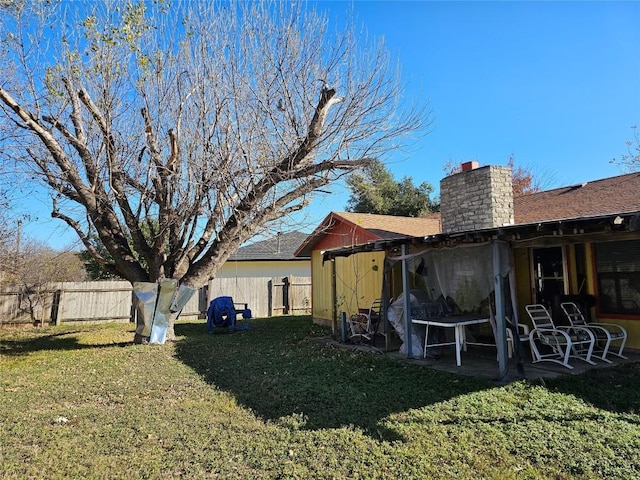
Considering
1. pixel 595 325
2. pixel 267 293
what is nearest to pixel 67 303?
pixel 267 293

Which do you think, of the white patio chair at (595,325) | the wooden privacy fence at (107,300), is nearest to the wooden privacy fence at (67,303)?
the wooden privacy fence at (107,300)

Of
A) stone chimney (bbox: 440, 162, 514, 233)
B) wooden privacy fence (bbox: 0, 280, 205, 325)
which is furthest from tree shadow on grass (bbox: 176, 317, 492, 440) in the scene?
wooden privacy fence (bbox: 0, 280, 205, 325)

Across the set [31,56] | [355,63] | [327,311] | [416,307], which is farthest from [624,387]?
[31,56]

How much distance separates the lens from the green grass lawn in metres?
3.16

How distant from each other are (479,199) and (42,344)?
1103 cm

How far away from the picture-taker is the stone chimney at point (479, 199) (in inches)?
364

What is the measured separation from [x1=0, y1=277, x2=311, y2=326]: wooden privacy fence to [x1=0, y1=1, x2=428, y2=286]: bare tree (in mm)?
6437

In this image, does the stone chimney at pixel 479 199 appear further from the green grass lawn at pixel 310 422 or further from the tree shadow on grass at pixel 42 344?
the tree shadow on grass at pixel 42 344

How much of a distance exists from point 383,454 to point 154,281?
739 centimetres

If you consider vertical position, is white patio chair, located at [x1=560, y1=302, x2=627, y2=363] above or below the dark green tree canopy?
below

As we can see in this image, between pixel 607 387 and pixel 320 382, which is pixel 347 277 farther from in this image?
pixel 607 387

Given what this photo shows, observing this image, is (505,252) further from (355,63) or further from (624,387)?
(355,63)

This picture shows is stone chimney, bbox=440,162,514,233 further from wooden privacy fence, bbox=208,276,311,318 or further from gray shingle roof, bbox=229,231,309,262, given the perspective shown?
gray shingle roof, bbox=229,231,309,262

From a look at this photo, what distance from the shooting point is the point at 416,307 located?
7.57 metres
